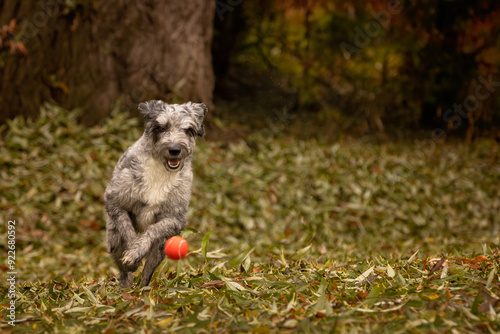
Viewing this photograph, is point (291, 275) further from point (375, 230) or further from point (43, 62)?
point (43, 62)

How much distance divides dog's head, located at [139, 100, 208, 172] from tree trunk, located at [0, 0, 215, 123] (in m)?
5.08

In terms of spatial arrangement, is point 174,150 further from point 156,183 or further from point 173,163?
point 156,183

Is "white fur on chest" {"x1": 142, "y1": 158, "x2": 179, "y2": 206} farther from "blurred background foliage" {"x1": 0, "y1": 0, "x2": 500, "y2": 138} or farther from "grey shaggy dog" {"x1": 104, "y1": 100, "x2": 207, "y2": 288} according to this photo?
"blurred background foliage" {"x1": 0, "y1": 0, "x2": 500, "y2": 138}

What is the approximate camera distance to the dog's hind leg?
10.3ft

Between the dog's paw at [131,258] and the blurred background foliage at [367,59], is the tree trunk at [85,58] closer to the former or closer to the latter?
the blurred background foliage at [367,59]

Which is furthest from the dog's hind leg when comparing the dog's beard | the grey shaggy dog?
the dog's beard

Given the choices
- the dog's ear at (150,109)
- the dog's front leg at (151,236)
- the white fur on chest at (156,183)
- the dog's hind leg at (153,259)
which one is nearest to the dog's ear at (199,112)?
the dog's ear at (150,109)

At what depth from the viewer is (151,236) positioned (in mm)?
3029

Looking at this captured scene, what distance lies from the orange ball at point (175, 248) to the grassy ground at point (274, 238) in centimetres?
41

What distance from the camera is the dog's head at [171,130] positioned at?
2898 mm

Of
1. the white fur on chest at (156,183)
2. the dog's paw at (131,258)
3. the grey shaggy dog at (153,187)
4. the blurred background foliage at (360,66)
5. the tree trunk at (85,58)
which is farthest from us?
the blurred background foliage at (360,66)

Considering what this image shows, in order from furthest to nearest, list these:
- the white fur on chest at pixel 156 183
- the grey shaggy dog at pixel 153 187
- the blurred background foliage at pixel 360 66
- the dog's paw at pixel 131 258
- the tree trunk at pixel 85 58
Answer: the blurred background foliage at pixel 360 66 → the tree trunk at pixel 85 58 → the white fur on chest at pixel 156 183 → the grey shaggy dog at pixel 153 187 → the dog's paw at pixel 131 258

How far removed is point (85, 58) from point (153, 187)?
17.9ft

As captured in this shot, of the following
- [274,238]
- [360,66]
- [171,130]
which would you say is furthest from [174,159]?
[360,66]
